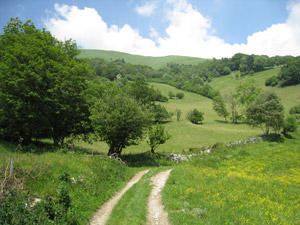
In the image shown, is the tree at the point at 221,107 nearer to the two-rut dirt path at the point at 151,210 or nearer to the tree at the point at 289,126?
the tree at the point at 289,126

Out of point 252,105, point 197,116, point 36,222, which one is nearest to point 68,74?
point 36,222

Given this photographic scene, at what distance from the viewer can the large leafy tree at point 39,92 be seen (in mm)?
23906

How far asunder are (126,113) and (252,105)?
36924mm

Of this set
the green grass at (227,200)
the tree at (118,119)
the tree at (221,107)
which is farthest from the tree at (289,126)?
the tree at (118,119)

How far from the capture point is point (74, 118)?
28.9m

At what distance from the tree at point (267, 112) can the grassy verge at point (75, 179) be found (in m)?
40.1

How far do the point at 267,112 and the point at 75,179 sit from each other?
1799 inches

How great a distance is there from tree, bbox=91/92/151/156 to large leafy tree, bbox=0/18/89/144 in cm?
378

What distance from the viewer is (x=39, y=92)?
2562 cm

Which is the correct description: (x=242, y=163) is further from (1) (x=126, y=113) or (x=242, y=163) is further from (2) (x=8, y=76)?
(2) (x=8, y=76)

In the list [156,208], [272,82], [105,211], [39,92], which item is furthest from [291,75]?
[105,211]

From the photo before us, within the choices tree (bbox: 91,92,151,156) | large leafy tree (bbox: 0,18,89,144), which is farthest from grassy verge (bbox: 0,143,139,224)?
large leafy tree (bbox: 0,18,89,144)

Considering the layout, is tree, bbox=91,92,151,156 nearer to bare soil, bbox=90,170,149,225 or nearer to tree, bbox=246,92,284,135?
bare soil, bbox=90,170,149,225

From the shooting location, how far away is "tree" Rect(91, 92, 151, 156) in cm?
2508
